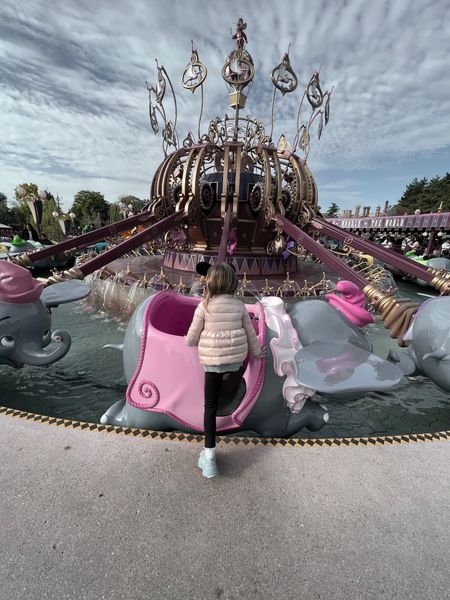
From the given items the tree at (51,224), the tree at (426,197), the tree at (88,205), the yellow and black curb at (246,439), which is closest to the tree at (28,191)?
the tree at (51,224)

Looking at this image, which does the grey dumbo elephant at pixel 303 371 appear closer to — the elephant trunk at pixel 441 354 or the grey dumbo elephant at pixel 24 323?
the elephant trunk at pixel 441 354

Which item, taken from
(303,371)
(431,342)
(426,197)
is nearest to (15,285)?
(303,371)

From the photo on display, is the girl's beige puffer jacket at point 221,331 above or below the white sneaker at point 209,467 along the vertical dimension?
above

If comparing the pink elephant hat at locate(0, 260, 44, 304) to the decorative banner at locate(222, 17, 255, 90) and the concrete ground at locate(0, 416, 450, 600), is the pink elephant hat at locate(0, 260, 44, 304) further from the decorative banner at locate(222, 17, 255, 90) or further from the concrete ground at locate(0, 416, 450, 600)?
the decorative banner at locate(222, 17, 255, 90)

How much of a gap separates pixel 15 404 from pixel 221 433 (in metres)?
2.48

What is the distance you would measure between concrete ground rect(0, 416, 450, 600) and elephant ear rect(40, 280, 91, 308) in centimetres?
172

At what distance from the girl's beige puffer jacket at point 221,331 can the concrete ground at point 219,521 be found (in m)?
0.85

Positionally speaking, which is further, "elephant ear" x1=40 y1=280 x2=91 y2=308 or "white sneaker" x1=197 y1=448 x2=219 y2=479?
"elephant ear" x1=40 y1=280 x2=91 y2=308

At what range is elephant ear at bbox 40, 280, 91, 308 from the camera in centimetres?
379

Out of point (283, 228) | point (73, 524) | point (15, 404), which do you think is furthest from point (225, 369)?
point (283, 228)

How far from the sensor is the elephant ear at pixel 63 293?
3795 mm

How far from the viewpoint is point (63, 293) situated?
3900mm

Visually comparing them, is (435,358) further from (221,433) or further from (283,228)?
A: (283,228)

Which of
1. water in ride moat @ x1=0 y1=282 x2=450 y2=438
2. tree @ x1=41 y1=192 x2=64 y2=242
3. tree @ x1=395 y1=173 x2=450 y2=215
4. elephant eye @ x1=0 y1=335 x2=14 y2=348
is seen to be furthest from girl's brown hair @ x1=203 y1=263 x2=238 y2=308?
tree @ x1=395 y1=173 x2=450 y2=215
